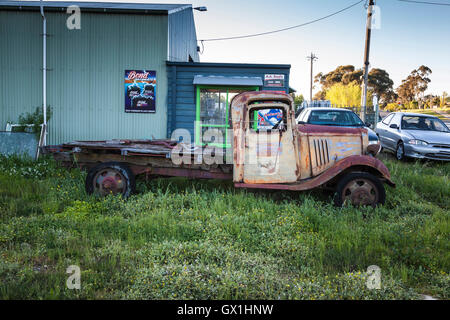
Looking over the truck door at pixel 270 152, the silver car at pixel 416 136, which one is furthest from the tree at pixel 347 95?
the truck door at pixel 270 152

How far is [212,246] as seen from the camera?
13.0 ft

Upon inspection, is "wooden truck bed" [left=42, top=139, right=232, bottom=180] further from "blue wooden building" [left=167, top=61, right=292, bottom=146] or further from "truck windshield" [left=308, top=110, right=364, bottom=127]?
"truck windshield" [left=308, top=110, right=364, bottom=127]

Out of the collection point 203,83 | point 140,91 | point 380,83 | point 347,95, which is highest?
point 380,83

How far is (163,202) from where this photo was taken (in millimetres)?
5543

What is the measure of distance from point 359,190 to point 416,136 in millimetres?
6182

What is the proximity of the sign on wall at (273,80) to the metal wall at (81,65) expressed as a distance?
3.39m

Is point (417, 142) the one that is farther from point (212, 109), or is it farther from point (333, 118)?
point (212, 109)

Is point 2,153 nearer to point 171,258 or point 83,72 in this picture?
point 83,72

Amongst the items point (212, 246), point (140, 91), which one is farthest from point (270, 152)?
point (140, 91)

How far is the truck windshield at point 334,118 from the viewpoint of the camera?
33.1 ft

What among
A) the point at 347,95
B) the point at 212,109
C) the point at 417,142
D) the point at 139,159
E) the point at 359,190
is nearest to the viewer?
the point at 359,190

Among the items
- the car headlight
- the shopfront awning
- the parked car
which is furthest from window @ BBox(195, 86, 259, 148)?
the car headlight

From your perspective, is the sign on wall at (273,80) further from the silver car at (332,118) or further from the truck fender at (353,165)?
the truck fender at (353,165)
